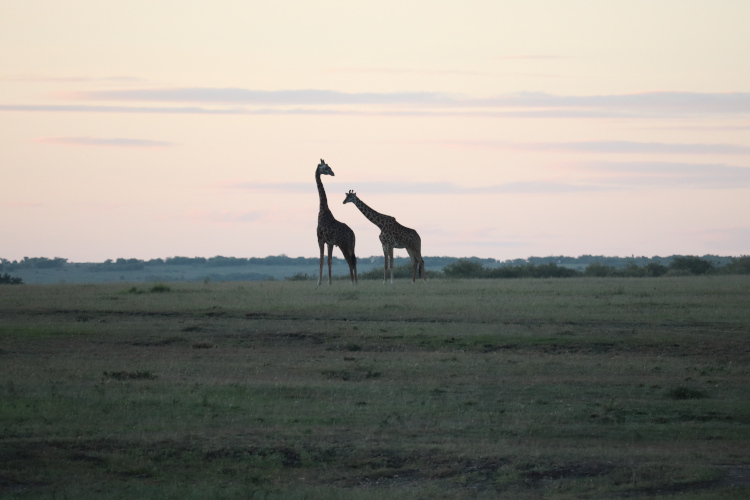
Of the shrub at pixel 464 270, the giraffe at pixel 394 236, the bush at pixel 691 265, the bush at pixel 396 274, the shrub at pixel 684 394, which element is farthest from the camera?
the shrub at pixel 464 270

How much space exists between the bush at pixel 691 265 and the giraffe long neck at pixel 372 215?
911 inches

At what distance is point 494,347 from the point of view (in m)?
20.5

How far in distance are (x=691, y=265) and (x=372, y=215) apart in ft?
80.2

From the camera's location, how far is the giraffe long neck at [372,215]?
121 feet

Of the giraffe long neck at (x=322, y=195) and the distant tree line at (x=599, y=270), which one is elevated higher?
the giraffe long neck at (x=322, y=195)

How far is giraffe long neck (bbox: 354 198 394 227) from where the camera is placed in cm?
3678

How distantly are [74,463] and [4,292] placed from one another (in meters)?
24.6

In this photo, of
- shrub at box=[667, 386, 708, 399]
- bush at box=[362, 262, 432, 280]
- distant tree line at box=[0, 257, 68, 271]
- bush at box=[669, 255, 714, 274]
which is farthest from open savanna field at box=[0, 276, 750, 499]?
distant tree line at box=[0, 257, 68, 271]

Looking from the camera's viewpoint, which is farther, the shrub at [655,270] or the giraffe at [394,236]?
the shrub at [655,270]

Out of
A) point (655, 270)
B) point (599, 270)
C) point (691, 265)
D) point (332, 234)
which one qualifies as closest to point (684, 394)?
point (332, 234)

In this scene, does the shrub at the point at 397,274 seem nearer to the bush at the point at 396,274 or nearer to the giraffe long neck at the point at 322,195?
the bush at the point at 396,274

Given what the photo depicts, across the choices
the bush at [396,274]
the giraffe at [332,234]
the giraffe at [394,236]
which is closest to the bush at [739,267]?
the bush at [396,274]

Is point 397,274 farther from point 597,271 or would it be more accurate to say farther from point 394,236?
point 394,236

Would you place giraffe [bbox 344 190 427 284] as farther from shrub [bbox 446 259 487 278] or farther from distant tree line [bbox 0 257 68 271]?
distant tree line [bbox 0 257 68 271]
